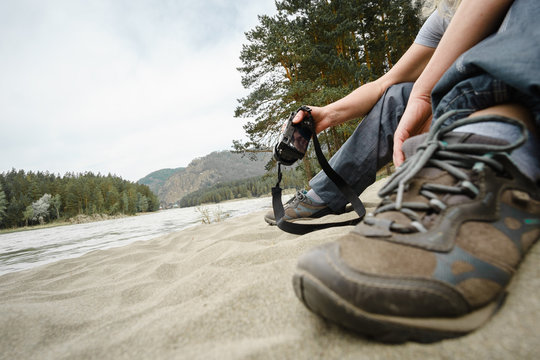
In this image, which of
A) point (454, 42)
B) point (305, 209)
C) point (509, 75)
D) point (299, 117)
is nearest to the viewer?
point (509, 75)

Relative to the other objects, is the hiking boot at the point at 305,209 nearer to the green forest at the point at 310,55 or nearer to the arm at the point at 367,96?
the arm at the point at 367,96

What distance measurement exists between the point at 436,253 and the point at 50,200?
55996 millimetres

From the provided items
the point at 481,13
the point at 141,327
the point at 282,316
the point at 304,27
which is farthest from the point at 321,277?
the point at 304,27

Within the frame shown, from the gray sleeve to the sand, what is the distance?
1224 millimetres

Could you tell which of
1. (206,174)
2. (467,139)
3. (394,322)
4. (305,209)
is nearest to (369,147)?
(305,209)

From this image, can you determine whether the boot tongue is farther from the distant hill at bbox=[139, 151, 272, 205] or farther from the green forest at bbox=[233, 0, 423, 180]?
the distant hill at bbox=[139, 151, 272, 205]

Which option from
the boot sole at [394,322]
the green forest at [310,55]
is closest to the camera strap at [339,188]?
the boot sole at [394,322]

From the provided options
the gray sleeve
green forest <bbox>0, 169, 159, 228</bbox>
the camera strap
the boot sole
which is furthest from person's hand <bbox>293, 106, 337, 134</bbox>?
green forest <bbox>0, 169, 159, 228</bbox>

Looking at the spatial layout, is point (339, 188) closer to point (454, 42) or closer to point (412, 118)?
point (412, 118)

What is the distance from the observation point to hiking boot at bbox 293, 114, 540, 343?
1.39 ft

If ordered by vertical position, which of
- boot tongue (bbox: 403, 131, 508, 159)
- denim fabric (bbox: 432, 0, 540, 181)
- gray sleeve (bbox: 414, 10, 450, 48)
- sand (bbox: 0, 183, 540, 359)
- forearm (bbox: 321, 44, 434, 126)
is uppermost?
gray sleeve (bbox: 414, 10, 450, 48)

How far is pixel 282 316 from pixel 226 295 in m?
0.26

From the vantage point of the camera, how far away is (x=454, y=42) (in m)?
0.86

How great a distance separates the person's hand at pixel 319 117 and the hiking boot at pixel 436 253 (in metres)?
0.94
